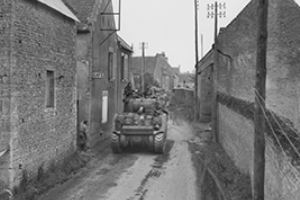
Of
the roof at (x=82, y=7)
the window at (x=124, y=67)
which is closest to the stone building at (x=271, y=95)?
the roof at (x=82, y=7)

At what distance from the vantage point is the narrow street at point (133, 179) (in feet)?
35.7

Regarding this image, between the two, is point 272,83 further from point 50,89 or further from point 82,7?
point 82,7

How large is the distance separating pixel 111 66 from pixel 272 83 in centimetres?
1351

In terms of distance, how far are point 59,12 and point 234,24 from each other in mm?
7026

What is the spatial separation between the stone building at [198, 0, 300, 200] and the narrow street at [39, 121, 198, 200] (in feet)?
6.31

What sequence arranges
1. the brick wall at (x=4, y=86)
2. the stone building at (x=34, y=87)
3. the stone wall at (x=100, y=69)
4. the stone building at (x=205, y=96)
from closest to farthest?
the brick wall at (x=4, y=86) → the stone building at (x=34, y=87) → the stone wall at (x=100, y=69) → the stone building at (x=205, y=96)

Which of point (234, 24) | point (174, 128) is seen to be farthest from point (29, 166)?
point (174, 128)

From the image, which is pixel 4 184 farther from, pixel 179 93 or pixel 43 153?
pixel 179 93

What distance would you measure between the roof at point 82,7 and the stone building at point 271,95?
6493mm

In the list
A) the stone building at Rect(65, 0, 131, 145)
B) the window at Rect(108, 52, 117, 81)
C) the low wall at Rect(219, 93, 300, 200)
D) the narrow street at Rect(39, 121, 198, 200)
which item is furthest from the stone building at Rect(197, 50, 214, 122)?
the low wall at Rect(219, 93, 300, 200)

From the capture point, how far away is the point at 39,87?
457 inches

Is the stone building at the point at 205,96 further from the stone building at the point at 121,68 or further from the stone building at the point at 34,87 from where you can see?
the stone building at the point at 34,87

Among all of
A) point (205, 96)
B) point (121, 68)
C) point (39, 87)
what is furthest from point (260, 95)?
point (205, 96)

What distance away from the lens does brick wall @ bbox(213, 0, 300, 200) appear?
7156 mm
